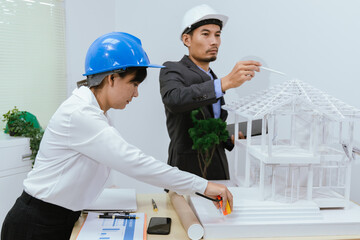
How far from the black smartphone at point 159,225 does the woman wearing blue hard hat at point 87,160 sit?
0.15 m

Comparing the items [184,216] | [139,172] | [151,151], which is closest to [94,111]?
[139,172]

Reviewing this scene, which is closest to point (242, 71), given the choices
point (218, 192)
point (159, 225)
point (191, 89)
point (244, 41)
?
point (191, 89)

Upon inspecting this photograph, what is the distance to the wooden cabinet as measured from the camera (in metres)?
2.63

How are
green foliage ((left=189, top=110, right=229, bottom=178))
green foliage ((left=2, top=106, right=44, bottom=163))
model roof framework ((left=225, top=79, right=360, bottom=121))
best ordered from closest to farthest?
model roof framework ((left=225, top=79, right=360, bottom=121)), green foliage ((left=189, top=110, right=229, bottom=178)), green foliage ((left=2, top=106, right=44, bottom=163))

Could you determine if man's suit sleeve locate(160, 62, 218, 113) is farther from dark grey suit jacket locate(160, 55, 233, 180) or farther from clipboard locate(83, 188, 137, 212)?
clipboard locate(83, 188, 137, 212)

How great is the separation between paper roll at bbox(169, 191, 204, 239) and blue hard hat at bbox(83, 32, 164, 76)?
0.55 meters

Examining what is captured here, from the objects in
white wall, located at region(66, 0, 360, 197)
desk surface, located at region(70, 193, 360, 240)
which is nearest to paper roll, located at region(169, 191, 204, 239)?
desk surface, located at region(70, 193, 360, 240)

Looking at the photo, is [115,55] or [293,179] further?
[293,179]

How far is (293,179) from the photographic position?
1448 mm

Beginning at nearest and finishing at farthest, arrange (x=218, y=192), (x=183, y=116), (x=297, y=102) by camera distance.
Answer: (x=218, y=192), (x=297, y=102), (x=183, y=116)

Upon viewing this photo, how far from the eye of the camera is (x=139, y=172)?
46.8 inches

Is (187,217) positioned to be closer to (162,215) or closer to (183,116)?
(162,215)

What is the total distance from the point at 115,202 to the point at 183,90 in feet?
1.97

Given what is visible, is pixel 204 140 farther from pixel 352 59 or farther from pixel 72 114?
pixel 352 59
